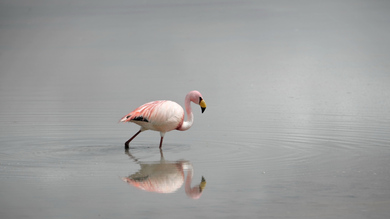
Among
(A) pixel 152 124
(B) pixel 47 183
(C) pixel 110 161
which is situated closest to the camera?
(B) pixel 47 183

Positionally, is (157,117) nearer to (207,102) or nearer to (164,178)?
(164,178)

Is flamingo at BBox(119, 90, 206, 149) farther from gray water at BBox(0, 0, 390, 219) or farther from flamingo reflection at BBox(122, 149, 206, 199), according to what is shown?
flamingo reflection at BBox(122, 149, 206, 199)

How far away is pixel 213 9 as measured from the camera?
71.3 ft

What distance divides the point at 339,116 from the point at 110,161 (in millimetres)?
4511

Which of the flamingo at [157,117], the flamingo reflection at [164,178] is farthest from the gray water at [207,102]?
the flamingo at [157,117]

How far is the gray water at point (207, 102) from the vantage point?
18.7ft

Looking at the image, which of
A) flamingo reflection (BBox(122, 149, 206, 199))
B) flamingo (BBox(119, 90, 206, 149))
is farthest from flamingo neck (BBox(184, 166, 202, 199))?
flamingo (BBox(119, 90, 206, 149))

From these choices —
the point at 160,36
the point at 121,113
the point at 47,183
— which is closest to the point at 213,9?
the point at 160,36

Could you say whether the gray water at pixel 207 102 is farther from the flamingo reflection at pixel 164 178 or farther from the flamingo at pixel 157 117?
the flamingo at pixel 157 117

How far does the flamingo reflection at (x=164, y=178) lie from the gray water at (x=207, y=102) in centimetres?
5

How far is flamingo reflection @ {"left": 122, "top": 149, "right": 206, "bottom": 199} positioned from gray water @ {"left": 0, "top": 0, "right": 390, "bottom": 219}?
0.05 m

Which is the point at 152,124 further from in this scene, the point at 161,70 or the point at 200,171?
the point at 161,70

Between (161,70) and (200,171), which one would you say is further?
(161,70)

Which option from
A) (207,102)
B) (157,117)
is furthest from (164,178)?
(207,102)
